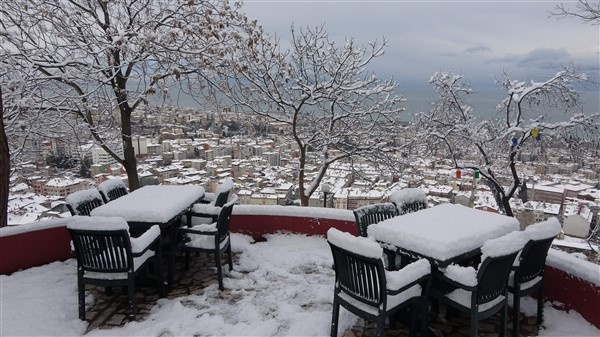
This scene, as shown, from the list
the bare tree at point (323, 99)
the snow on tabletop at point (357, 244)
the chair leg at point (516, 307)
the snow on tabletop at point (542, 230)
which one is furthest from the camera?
the bare tree at point (323, 99)

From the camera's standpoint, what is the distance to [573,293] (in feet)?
11.2

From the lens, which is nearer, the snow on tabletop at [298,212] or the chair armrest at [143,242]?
the chair armrest at [143,242]

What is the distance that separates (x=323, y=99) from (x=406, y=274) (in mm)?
8479

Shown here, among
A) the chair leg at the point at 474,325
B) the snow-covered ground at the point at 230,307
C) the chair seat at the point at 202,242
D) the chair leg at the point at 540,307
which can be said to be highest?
the chair seat at the point at 202,242

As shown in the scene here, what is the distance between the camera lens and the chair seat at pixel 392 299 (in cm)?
272

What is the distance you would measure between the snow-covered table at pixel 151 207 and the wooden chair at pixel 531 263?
10.8 ft

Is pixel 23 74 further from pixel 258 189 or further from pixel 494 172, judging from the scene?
pixel 494 172

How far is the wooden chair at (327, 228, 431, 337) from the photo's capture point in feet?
8.53

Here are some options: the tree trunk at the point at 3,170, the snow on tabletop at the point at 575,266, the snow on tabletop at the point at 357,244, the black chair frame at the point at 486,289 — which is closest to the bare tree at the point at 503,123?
the snow on tabletop at the point at 575,266

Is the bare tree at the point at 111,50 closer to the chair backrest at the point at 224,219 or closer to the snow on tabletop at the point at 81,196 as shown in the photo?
the snow on tabletop at the point at 81,196

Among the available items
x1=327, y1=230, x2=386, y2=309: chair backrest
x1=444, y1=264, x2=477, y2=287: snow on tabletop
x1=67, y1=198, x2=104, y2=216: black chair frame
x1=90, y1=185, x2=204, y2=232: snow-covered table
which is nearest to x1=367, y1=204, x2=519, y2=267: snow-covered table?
x1=444, y1=264, x2=477, y2=287: snow on tabletop

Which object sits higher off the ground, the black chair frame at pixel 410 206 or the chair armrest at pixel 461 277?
the black chair frame at pixel 410 206

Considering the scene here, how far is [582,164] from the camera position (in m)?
9.85

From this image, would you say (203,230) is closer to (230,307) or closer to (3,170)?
(230,307)
